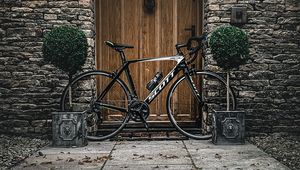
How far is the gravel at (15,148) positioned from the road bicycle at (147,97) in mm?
613

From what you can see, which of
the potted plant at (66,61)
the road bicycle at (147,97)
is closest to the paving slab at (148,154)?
the road bicycle at (147,97)

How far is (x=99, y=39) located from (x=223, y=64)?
2021mm

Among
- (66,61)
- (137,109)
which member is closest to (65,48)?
(66,61)

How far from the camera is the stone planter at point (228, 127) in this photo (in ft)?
17.2

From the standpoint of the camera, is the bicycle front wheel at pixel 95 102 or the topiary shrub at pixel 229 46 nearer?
the topiary shrub at pixel 229 46

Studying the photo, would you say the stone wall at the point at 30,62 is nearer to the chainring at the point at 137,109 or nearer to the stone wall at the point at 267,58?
the chainring at the point at 137,109

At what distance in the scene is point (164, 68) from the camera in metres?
6.38

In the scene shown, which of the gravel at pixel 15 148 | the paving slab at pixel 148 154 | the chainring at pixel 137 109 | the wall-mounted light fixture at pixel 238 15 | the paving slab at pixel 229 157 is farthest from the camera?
the wall-mounted light fixture at pixel 238 15

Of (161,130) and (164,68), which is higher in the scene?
(164,68)

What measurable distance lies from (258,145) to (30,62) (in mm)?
3247

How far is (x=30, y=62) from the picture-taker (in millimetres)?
5824

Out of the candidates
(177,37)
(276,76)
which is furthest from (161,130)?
(276,76)

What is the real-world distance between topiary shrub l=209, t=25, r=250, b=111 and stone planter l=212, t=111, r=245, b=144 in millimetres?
624

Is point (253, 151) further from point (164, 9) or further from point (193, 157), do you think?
point (164, 9)
